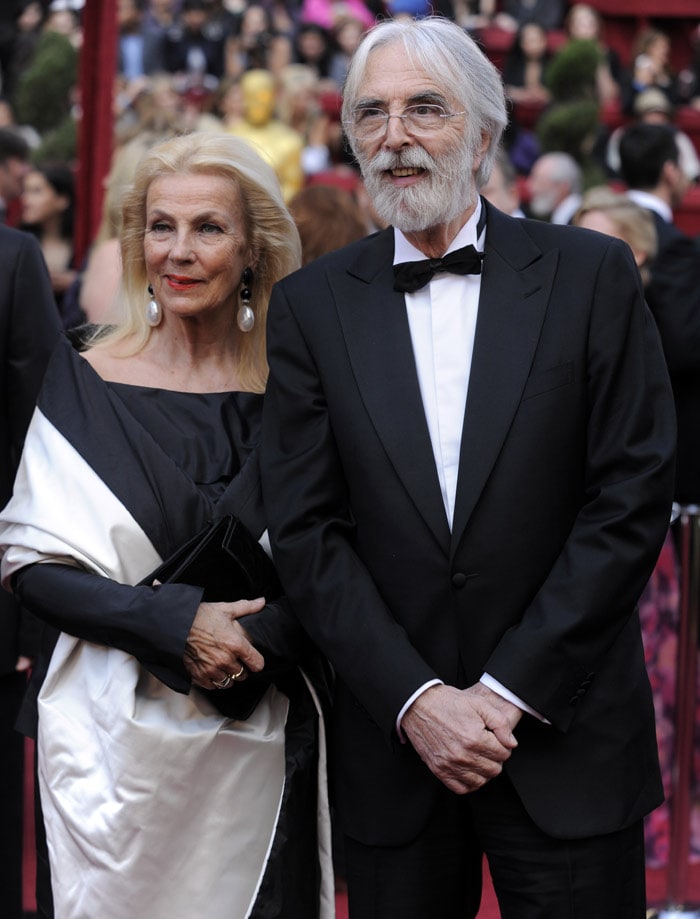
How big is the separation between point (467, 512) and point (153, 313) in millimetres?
979

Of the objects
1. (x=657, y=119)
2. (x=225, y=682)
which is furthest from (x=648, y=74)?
(x=225, y=682)

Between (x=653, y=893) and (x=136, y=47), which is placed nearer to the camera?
(x=653, y=893)

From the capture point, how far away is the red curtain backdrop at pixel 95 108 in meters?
6.70

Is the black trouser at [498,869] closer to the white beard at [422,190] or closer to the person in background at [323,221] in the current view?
the white beard at [422,190]

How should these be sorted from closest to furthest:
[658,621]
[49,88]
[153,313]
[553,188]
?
[153,313]
[658,621]
[553,188]
[49,88]

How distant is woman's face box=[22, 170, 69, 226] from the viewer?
728 centimetres

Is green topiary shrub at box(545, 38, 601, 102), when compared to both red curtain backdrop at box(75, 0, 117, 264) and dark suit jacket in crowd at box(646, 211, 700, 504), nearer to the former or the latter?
red curtain backdrop at box(75, 0, 117, 264)

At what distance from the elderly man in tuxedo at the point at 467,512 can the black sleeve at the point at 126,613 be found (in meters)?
0.22

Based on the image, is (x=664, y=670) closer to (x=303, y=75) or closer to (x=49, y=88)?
(x=303, y=75)

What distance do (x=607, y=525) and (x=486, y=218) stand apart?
69 cm

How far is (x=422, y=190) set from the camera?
2666mm

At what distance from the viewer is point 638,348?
8.52 ft

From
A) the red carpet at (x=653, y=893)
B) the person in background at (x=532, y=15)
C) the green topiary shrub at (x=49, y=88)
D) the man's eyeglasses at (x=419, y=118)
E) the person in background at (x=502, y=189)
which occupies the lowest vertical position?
the red carpet at (x=653, y=893)

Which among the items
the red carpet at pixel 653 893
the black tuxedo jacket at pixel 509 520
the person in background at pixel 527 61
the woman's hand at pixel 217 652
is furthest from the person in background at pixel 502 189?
the person in background at pixel 527 61
